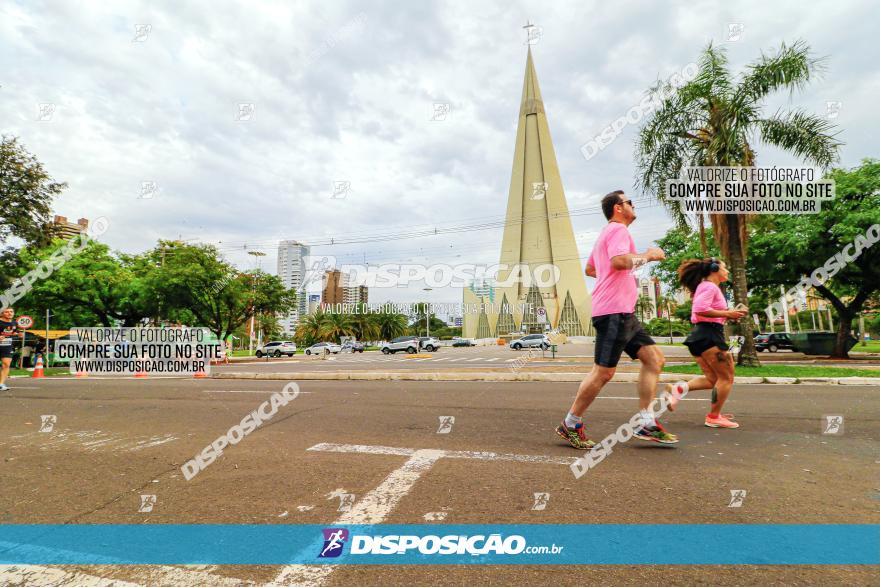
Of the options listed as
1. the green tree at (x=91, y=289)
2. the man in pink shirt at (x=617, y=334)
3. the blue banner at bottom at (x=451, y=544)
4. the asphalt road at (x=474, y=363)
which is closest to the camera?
the blue banner at bottom at (x=451, y=544)

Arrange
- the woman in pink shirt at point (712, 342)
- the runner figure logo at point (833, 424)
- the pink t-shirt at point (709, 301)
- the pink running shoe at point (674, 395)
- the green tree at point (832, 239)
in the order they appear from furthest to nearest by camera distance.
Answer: the green tree at point (832, 239)
the pink t-shirt at point (709, 301)
the woman in pink shirt at point (712, 342)
the pink running shoe at point (674, 395)
the runner figure logo at point (833, 424)

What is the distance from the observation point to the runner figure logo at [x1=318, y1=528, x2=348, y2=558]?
79.1 inches

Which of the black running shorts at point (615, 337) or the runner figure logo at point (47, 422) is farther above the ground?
the black running shorts at point (615, 337)

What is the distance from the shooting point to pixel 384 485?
2855mm

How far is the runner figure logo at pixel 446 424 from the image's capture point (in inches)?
179

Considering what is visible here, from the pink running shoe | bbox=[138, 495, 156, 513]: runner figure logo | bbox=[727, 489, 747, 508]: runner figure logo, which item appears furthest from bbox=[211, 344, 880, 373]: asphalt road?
bbox=[138, 495, 156, 513]: runner figure logo

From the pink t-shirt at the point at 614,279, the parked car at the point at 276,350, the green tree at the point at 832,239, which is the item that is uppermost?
the green tree at the point at 832,239

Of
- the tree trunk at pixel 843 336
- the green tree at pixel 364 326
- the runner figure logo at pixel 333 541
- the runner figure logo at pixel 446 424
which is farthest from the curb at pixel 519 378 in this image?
the green tree at pixel 364 326

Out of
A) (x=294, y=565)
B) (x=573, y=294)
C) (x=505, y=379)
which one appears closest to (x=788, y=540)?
(x=294, y=565)

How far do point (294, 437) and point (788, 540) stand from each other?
3861 millimetres

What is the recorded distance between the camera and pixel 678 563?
187 centimetres

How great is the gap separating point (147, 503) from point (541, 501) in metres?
2.36

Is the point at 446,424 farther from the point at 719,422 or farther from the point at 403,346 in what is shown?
the point at 403,346

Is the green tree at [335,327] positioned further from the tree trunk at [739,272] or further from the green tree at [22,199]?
the tree trunk at [739,272]
